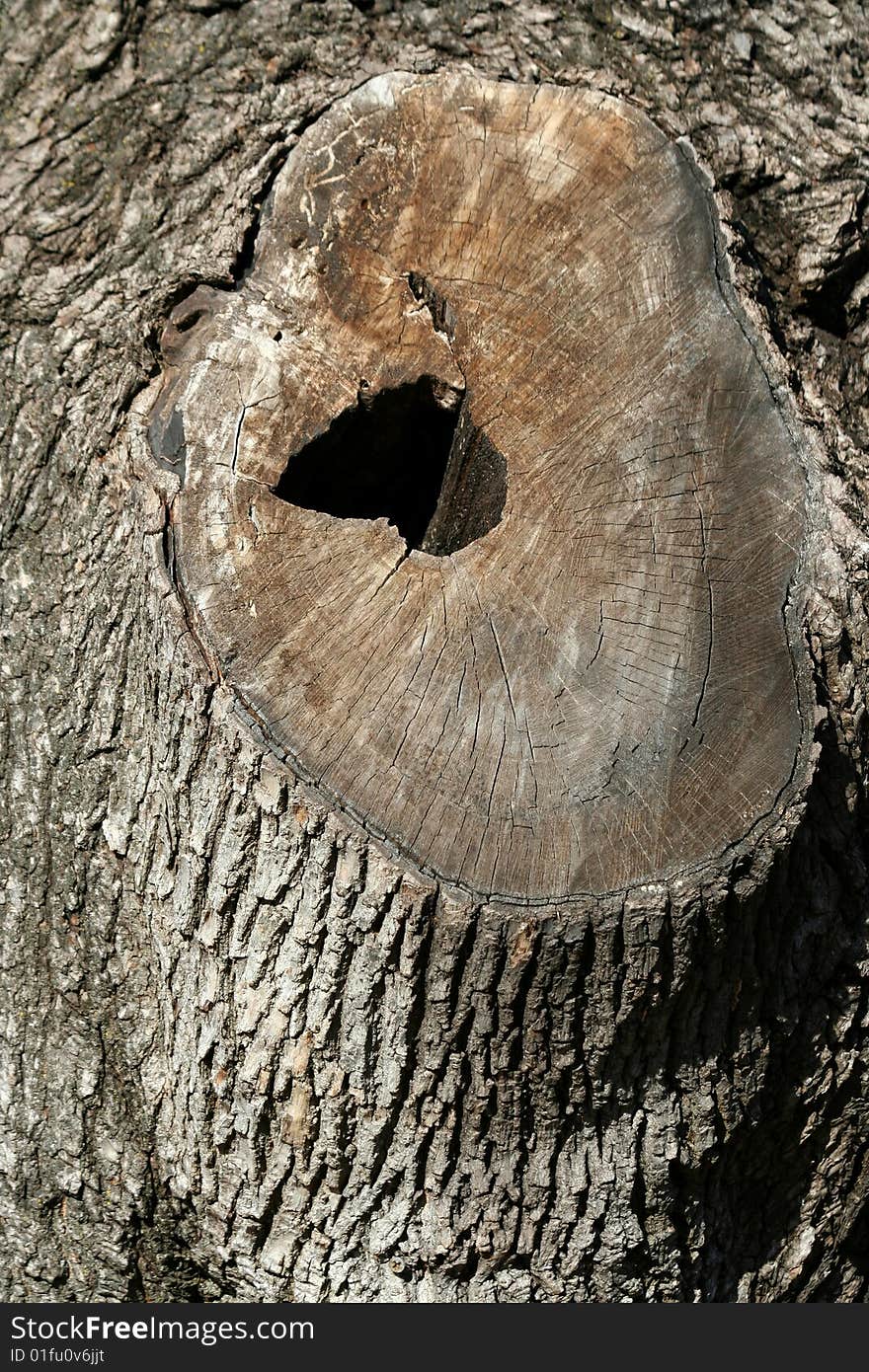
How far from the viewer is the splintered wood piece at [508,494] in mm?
1881

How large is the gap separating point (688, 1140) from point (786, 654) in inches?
34.9

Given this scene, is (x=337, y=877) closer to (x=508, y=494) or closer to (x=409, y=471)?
(x=508, y=494)

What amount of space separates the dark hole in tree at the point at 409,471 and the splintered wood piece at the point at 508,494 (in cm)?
1

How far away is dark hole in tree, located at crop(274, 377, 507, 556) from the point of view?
2.11m

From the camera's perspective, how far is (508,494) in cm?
205

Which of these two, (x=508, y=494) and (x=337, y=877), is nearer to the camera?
(x=337, y=877)

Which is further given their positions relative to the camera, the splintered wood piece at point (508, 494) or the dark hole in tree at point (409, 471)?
the dark hole in tree at point (409, 471)

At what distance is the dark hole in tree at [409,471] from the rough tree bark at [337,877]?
3cm

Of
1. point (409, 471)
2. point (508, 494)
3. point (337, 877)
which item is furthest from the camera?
point (409, 471)

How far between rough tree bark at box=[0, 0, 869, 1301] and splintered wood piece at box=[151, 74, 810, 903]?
1.1 inches

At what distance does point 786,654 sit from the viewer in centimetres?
199

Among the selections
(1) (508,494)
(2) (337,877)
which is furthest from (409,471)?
(2) (337,877)

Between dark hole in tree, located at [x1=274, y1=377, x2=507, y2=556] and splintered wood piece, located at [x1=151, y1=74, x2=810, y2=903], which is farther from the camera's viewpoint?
dark hole in tree, located at [x1=274, y1=377, x2=507, y2=556]

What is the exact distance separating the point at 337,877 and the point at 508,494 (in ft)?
2.35
